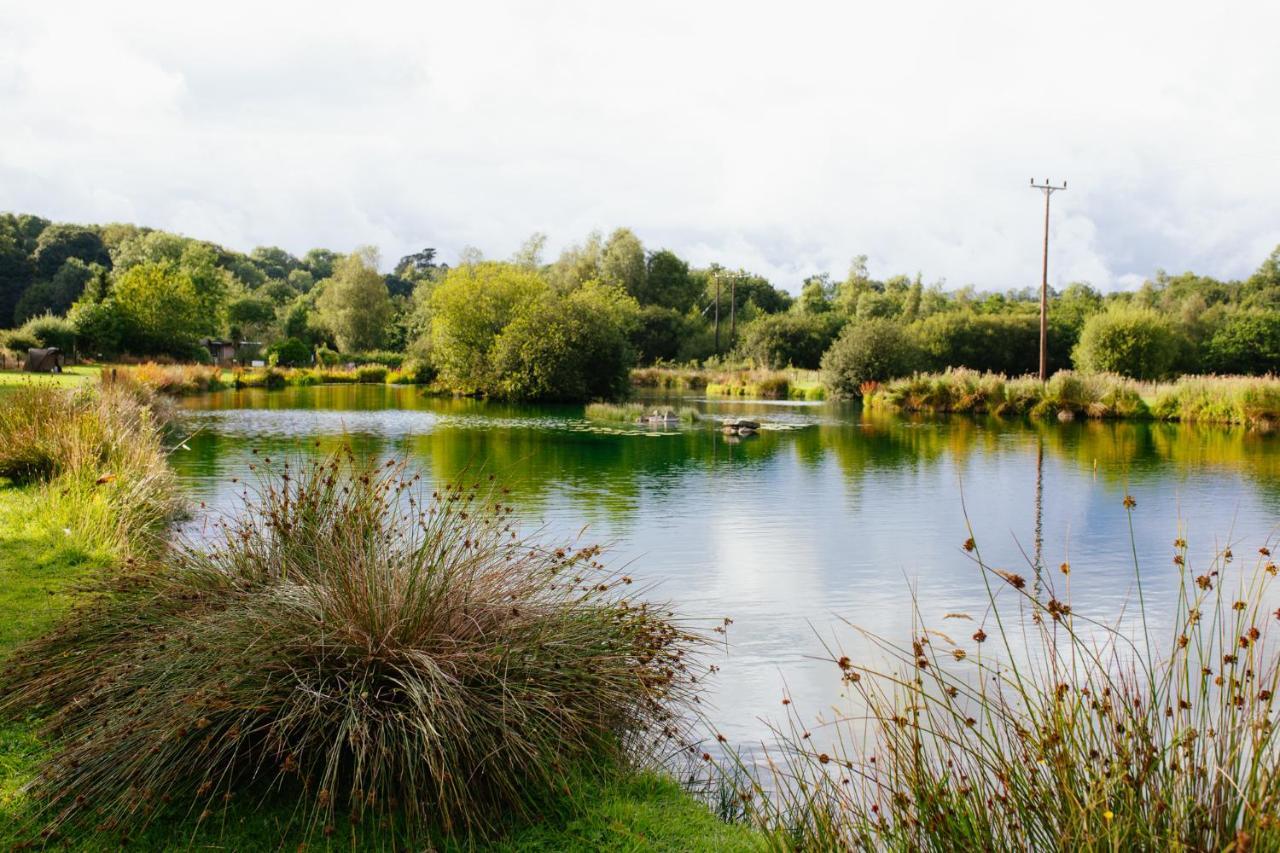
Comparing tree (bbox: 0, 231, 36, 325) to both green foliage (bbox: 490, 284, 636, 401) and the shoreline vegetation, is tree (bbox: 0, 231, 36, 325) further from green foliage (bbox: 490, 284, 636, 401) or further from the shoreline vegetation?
the shoreline vegetation

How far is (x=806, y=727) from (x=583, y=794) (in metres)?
2.02

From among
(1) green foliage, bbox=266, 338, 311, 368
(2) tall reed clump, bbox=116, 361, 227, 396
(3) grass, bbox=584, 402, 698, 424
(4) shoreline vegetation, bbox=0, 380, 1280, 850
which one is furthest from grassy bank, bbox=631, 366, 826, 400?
(4) shoreline vegetation, bbox=0, 380, 1280, 850

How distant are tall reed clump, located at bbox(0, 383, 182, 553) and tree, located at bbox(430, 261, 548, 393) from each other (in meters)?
30.2

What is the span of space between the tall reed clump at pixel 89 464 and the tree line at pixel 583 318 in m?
28.0

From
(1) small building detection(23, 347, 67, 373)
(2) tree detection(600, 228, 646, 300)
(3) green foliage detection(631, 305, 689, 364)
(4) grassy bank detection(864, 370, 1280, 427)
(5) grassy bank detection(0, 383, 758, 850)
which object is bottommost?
(5) grassy bank detection(0, 383, 758, 850)

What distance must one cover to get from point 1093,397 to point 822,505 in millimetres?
22453

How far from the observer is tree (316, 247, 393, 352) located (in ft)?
246

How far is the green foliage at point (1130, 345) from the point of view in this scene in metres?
41.4

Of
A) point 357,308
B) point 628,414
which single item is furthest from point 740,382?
point 357,308

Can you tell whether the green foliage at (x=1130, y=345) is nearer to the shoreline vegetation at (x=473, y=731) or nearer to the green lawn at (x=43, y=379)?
the green lawn at (x=43, y=379)

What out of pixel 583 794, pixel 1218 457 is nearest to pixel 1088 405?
pixel 1218 457

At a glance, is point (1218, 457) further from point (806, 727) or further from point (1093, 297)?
point (1093, 297)

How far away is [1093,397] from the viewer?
106ft

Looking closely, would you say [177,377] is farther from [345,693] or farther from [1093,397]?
[345,693]
